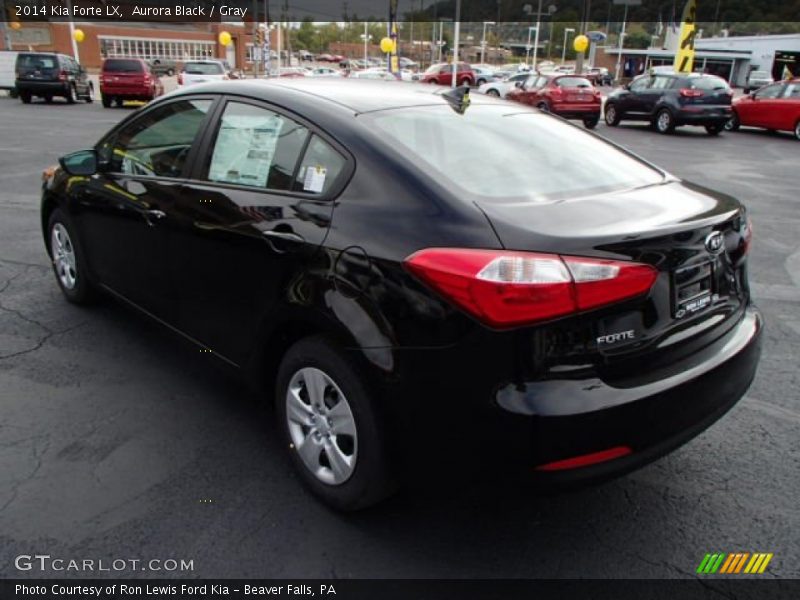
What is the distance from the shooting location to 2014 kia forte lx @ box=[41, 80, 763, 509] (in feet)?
6.85

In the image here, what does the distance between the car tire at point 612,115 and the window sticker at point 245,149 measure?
20513mm

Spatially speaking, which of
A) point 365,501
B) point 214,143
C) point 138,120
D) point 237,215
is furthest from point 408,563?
point 138,120

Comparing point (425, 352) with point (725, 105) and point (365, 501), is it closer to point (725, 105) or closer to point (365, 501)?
point (365, 501)

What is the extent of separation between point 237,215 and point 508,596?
1835mm

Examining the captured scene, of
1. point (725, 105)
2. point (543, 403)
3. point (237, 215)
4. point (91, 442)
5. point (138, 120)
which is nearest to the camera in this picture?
point (543, 403)

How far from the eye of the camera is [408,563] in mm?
2424

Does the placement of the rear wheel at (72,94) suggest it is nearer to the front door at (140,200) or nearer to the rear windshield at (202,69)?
the rear windshield at (202,69)

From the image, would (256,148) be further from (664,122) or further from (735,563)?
(664,122)

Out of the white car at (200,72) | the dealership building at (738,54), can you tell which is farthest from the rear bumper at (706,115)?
the dealership building at (738,54)

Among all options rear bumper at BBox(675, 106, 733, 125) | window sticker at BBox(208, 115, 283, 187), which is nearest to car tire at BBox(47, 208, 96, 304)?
window sticker at BBox(208, 115, 283, 187)

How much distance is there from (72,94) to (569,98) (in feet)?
60.1

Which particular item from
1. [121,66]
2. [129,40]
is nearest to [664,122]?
[121,66]

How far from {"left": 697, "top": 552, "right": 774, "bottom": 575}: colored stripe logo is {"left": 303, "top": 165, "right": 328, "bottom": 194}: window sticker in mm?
1987

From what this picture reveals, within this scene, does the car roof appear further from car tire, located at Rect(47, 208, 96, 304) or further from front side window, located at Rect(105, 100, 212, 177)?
car tire, located at Rect(47, 208, 96, 304)
